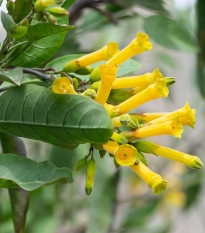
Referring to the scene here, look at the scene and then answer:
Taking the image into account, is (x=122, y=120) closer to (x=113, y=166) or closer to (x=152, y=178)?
(x=152, y=178)

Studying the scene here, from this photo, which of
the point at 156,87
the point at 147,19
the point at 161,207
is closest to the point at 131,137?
the point at 156,87

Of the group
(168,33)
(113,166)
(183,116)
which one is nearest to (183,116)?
(183,116)

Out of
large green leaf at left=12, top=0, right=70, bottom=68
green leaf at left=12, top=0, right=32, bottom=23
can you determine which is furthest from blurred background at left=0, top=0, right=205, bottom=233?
green leaf at left=12, top=0, right=32, bottom=23

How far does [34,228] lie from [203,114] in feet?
3.14

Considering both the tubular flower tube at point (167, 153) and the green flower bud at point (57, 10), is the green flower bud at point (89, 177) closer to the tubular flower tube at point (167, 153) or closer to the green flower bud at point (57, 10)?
the tubular flower tube at point (167, 153)

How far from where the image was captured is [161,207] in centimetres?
189

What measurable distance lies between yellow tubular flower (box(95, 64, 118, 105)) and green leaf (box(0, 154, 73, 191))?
9 centimetres

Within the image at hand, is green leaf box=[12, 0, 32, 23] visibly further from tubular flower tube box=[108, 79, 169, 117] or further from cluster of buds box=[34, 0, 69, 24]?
tubular flower tube box=[108, 79, 169, 117]

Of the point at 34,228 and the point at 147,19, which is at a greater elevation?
the point at 147,19

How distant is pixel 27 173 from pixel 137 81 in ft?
0.59

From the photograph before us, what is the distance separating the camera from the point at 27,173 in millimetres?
483

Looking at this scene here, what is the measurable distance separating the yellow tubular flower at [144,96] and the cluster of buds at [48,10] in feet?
0.40

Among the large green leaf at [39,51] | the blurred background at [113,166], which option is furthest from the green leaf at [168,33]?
the large green leaf at [39,51]

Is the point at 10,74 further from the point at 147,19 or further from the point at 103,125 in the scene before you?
the point at 147,19
